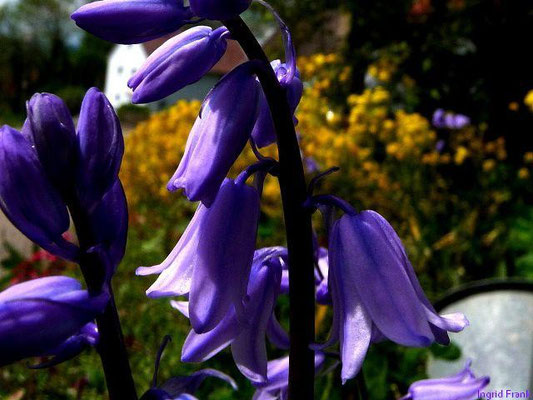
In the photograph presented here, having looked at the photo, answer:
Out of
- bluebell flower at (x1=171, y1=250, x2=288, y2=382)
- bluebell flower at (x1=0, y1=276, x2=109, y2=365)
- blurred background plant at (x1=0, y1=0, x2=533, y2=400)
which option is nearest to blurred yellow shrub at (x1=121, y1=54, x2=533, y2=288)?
blurred background plant at (x1=0, y1=0, x2=533, y2=400)

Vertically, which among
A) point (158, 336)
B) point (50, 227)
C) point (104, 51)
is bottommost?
point (104, 51)

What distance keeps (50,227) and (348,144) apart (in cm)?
346

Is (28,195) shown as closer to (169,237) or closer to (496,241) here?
(169,237)

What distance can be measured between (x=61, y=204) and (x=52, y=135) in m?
0.06

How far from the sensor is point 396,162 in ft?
14.2

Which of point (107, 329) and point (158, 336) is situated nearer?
point (107, 329)

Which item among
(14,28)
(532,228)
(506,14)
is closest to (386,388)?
(532,228)

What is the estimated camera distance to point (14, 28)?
36.8 metres

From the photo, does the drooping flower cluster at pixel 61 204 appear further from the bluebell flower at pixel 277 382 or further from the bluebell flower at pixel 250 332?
the bluebell flower at pixel 277 382

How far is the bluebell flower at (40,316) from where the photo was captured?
1.99ft

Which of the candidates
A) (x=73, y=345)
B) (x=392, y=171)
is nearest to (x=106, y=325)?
(x=73, y=345)

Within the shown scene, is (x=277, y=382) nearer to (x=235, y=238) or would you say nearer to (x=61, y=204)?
(x=235, y=238)

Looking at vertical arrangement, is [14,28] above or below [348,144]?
below

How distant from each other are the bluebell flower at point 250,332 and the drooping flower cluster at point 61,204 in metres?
0.16
